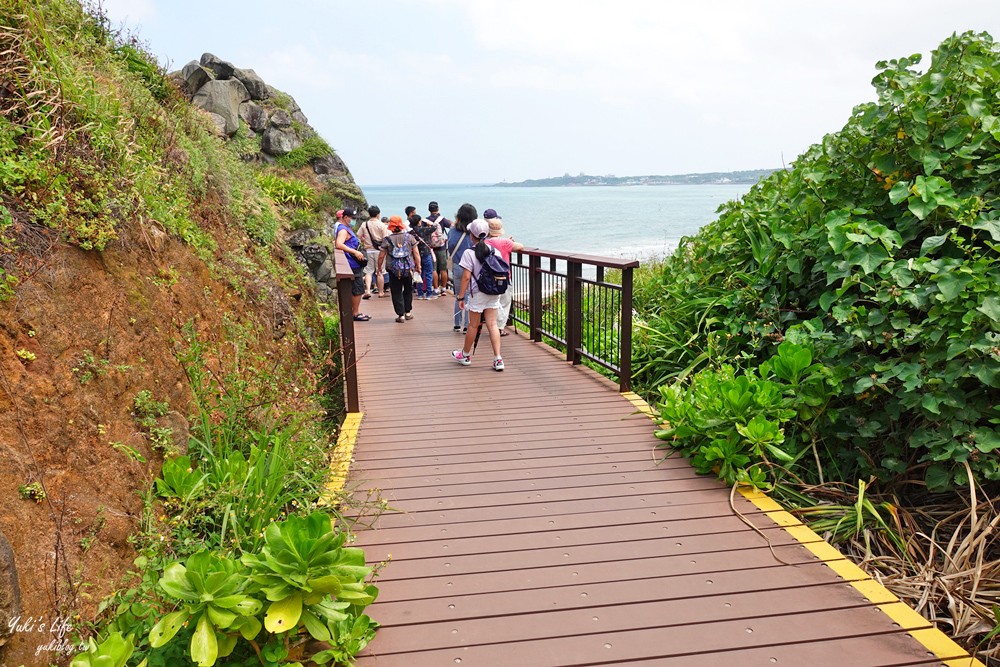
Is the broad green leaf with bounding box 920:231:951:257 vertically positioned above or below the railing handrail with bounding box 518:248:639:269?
above

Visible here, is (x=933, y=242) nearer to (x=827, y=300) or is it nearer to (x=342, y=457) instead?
(x=827, y=300)

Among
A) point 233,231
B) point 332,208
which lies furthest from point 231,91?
point 233,231

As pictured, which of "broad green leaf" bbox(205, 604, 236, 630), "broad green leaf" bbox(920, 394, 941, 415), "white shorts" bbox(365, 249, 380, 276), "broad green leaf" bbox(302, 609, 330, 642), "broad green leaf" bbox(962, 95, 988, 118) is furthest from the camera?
"white shorts" bbox(365, 249, 380, 276)

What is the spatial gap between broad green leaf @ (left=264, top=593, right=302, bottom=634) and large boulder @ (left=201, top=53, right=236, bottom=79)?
16.7 metres

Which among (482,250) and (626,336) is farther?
(482,250)

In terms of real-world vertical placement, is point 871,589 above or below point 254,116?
below

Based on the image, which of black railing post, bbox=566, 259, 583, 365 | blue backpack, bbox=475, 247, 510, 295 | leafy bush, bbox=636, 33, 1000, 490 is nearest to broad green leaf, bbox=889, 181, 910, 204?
leafy bush, bbox=636, 33, 1000, 490

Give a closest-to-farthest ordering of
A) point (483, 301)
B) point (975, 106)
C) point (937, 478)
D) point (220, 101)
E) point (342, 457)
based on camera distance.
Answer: point (937, 478) < point (975, 106) < point (342, 457) < point (483, 301) < point (220, 101)

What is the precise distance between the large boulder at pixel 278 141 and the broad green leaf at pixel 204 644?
16.9 m

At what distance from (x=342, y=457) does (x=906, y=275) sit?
11.7 ft

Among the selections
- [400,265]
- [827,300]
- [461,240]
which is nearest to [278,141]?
[400,265]

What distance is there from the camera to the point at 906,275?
12.5 feet

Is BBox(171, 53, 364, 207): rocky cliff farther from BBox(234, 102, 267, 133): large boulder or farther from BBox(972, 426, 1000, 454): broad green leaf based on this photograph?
BBox(972, 426, 1000, 454): broad green leaf

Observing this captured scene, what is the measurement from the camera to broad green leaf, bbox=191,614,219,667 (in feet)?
6.70
